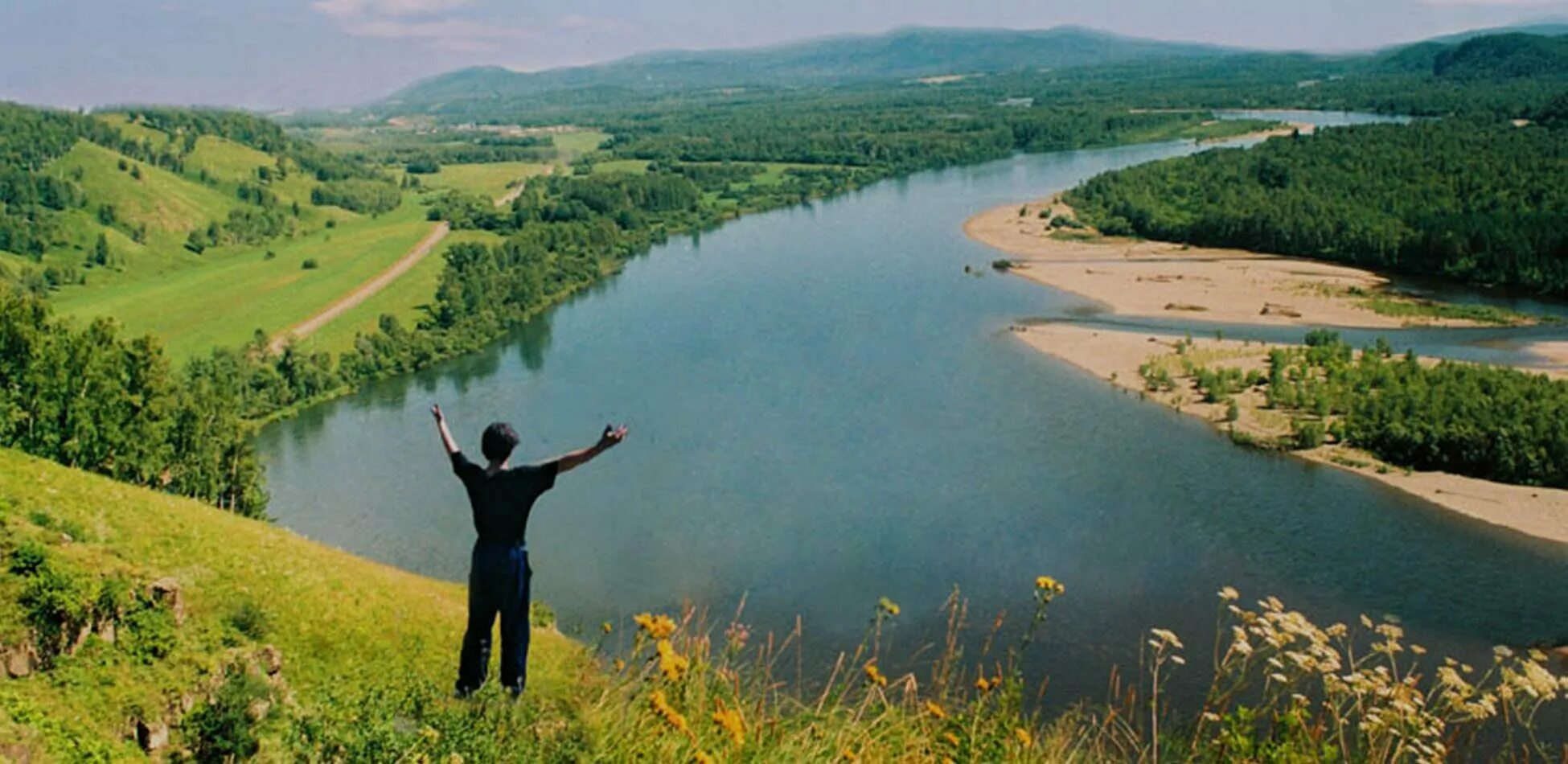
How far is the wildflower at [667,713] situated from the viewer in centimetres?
468

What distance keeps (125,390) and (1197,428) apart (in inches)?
1184

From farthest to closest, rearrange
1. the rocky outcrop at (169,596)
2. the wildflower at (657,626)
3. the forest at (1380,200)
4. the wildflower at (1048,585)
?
the forest at (1380,200) → the rocky outcrop at (169,596) → the wildflower at (1048,585) → the wildflower at (657,626)

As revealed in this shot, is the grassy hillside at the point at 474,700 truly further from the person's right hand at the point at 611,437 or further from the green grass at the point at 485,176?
the green grass at the point at 485,176

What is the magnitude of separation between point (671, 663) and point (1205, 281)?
2219 inches

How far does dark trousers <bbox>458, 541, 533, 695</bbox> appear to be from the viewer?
6.14 m

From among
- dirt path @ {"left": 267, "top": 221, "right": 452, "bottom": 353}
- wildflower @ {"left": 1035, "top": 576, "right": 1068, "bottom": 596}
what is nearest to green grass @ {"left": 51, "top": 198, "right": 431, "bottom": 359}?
dirt path @ {"left": 267, "top": 221, "right": 452, "bottom": 353}

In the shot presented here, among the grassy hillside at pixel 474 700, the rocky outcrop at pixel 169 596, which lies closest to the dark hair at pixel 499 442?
the grassy hillside at pixel 474 700

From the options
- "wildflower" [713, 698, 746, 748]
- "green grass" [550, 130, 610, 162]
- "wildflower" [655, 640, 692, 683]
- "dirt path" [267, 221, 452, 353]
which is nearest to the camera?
"wildflower" [713, 698, 746, 748]

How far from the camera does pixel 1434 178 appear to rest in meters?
66.4

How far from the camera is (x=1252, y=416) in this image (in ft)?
115

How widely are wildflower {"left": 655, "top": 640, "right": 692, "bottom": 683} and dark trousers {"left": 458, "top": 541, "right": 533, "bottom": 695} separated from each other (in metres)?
1.35

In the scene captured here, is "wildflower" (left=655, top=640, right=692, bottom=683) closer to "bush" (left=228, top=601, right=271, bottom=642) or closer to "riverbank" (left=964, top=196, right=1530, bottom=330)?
"bush" (left=228, top=601, right=271, bottom=642)

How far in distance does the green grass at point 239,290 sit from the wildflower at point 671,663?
4873 centimetres

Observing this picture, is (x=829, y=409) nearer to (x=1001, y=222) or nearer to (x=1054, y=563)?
(x=1054, y=563)
